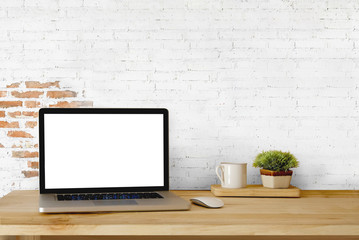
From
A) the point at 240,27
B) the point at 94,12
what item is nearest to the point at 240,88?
the point at 240,27

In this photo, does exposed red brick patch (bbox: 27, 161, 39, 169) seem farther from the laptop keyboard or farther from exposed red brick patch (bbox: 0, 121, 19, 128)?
the laptop keyboard

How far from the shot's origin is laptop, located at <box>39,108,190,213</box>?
161 cm

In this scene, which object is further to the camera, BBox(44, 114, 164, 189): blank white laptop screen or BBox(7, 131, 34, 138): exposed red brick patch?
BBox(7, 131, 34, 138): exposed red brick patch

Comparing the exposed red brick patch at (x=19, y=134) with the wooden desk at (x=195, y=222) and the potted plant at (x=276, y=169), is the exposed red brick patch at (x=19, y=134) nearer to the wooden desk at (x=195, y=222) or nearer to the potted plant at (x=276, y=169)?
the wooden desk at (x=195, y=222)

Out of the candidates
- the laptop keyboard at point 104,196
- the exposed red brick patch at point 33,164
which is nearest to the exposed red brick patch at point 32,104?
the exposed red brick patch at point 33,164

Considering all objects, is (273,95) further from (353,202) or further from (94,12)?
(94,12)

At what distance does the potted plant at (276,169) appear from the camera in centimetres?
173

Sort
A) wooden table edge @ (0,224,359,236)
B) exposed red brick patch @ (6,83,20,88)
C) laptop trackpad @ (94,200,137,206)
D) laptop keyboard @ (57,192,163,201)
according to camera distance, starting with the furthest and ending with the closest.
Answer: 1. exposed red brick patch @ (6,83,20,88)
2. laptop keyboard @ (57,192,163,201)
3. laptop trackpad @ (94,200,137,206)
4. wooden table edge @ (0,224,359,236)

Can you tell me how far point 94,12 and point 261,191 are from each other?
1.23 m

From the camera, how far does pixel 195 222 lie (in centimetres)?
126

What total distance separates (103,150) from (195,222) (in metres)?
0.60

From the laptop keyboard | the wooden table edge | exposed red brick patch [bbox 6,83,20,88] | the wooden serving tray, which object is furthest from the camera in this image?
exposed red brick patch [bbox 6,83,20,88]

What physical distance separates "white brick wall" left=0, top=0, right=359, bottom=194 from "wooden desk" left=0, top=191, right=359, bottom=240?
52 centimetres

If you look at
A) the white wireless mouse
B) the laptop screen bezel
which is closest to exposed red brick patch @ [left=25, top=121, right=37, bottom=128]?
the laptop screen bezel
